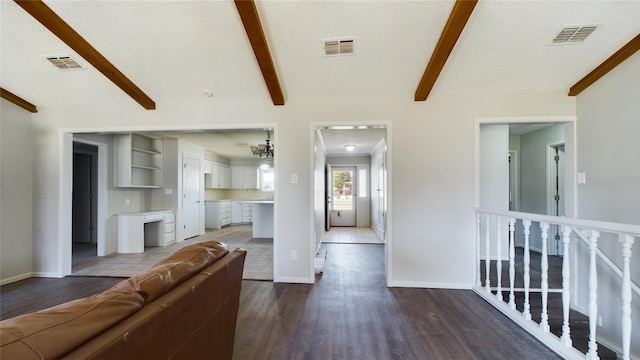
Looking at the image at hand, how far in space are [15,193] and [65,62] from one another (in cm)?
203

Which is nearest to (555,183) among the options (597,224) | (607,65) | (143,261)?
(607,65)

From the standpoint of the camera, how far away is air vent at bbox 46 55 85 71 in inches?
103

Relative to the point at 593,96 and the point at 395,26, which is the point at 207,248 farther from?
the point at 593,96

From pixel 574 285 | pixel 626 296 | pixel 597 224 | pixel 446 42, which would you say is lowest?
pixel 574 285

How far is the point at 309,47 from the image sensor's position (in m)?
2.46

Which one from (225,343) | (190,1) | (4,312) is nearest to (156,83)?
(190,1)

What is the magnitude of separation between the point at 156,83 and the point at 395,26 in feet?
9.16

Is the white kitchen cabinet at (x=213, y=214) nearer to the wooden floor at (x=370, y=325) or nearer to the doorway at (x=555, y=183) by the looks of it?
the wooden floor at (x=370, y=325)

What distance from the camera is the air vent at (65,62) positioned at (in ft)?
8.62

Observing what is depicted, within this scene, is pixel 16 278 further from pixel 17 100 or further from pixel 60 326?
pixel 60 326

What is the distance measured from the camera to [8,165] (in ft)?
10.6

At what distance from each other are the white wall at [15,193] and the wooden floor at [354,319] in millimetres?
331

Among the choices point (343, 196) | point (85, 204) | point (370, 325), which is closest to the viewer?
point (370, 325)

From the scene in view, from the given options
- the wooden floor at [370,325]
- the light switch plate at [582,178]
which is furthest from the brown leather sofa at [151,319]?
the light switch plate at [582,178]
